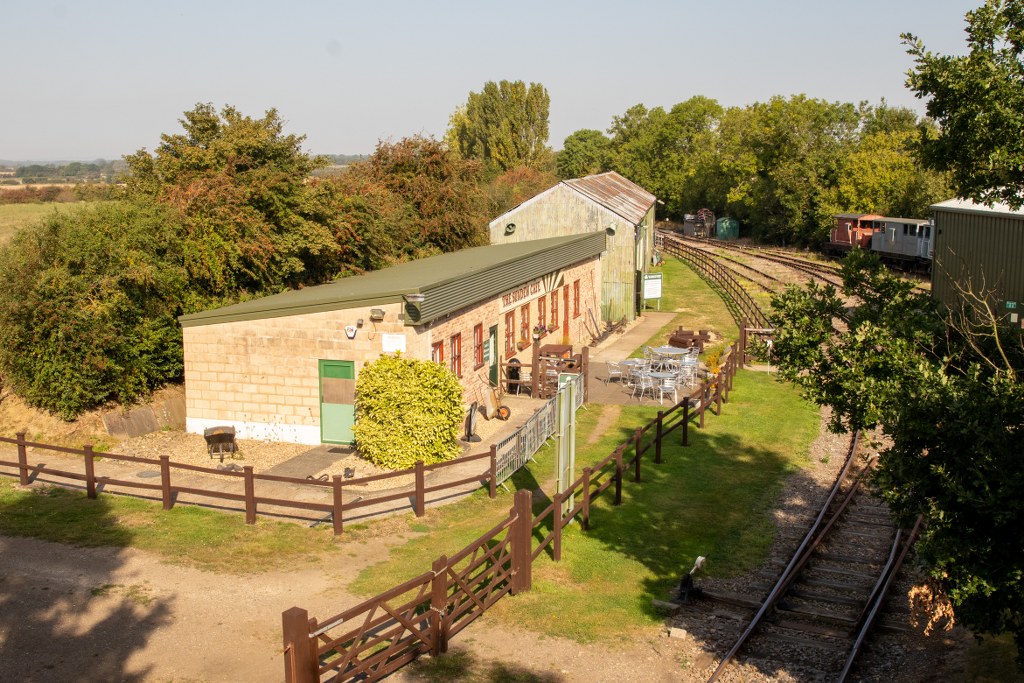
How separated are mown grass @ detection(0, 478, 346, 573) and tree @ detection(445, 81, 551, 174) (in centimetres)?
6043

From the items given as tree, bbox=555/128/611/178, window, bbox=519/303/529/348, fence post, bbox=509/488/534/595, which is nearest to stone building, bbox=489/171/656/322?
window, bbox=519/303/529/348

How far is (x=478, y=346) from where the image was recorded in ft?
69.9

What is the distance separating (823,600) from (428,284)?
927 centimetres

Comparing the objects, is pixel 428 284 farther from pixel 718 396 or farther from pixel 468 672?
pixel 468 672

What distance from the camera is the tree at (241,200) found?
69.8ft

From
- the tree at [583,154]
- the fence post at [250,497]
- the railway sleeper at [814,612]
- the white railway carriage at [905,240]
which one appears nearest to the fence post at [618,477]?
the railway sleeper at [814,612]

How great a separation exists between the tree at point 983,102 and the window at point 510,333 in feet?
49.8

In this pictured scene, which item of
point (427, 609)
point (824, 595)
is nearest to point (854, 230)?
point (824, 595)

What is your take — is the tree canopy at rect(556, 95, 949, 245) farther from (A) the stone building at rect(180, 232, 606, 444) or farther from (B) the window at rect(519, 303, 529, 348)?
(A) the stone building at rect(180, 232, 606, 444)

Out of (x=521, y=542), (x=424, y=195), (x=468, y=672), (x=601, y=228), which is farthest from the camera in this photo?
(x=424, y=195)

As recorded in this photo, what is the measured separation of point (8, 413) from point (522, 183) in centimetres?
4548

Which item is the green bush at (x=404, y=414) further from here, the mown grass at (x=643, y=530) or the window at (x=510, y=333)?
the window at (x=510, y=333)

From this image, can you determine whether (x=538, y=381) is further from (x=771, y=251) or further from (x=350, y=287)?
(x=771, y=251)

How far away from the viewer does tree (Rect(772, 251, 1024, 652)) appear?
23.0 feet
